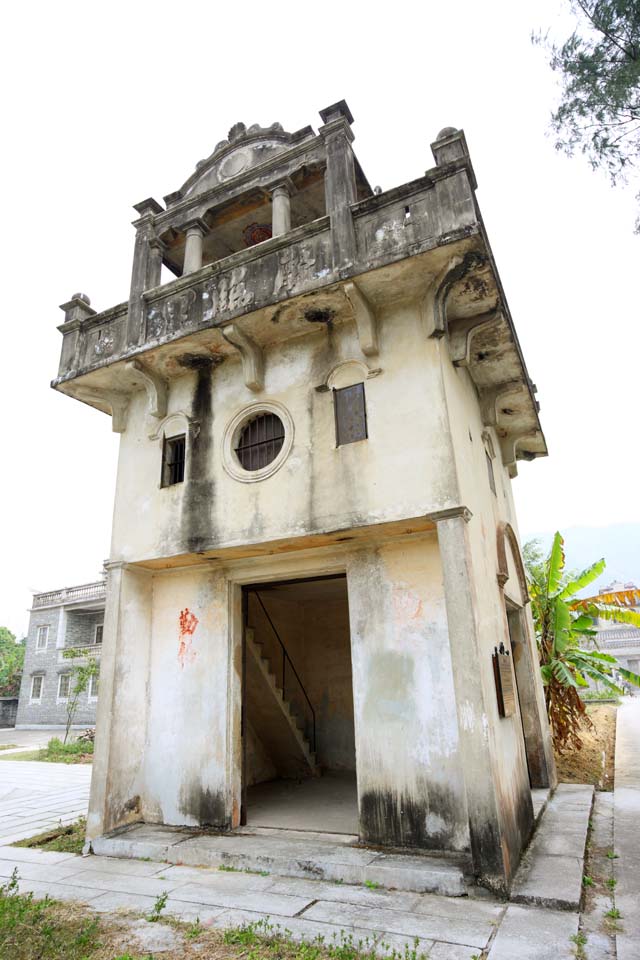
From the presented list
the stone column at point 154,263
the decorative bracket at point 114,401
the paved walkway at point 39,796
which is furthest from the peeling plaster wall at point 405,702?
the stone column at point 154,263

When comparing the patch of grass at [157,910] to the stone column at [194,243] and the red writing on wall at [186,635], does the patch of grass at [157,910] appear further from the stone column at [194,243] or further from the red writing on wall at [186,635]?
the stone column at [194,243]

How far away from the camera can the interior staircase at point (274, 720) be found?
10.8 meters

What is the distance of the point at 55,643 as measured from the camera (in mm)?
34000

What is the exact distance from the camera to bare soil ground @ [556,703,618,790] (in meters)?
11.4

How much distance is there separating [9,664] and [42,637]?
12.5 m

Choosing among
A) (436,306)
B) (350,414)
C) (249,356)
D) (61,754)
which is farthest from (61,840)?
(61,754)

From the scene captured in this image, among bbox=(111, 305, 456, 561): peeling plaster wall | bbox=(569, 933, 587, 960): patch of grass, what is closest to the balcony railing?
bbox=(111, 305, 456, 561): peeling plaster wall

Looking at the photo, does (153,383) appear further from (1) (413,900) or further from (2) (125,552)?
(1) (413,900)

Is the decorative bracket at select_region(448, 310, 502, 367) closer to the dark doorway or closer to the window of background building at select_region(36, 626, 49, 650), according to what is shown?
the dark doorway

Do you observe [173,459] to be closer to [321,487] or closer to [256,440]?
[256,440]

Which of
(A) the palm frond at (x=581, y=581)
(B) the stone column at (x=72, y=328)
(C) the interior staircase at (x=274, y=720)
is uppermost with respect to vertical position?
(B) the stone column at (x=72, y=328)

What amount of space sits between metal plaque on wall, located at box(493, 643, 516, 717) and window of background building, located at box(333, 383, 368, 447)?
3.32 meters

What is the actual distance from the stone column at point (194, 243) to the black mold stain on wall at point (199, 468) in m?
1.91

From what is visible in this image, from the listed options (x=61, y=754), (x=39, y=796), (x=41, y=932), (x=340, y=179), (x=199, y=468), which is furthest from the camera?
(x=61, y=754)
